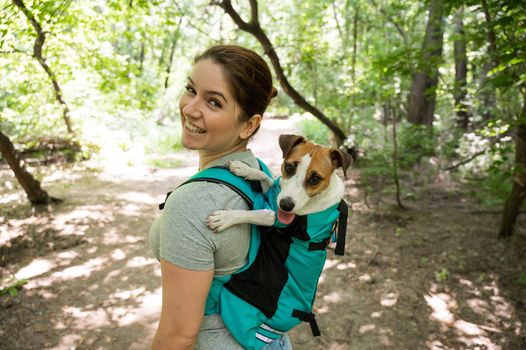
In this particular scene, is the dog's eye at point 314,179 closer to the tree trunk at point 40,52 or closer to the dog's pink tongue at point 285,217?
the dog's pink tongue at point 285,217

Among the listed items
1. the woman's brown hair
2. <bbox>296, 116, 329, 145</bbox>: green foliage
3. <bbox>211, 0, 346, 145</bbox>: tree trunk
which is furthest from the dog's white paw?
<bbox>296, 116, 329, 145</bbox>: green foliage

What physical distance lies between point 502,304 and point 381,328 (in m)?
1.69

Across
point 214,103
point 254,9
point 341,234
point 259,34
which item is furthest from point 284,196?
point 259,34

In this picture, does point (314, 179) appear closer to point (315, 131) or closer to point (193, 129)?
point (193, 129)

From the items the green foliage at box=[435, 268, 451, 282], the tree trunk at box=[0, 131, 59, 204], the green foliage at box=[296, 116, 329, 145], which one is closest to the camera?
the green foliage at box=[435, 268, 451, 282]

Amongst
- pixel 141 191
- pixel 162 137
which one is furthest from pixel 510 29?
pixel 162 137

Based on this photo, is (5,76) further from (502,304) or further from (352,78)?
(502,304)

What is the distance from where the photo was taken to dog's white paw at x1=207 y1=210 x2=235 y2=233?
121 centimetres

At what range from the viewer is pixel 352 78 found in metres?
9.76

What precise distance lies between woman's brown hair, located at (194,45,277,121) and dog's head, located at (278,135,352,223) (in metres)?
0.74

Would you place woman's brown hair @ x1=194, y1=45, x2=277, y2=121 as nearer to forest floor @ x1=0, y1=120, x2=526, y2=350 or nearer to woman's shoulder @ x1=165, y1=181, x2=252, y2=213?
woman's shoulder @ x1=165, y1=181, x2=252, y2=213

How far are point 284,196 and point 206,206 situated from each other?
2.91 feet

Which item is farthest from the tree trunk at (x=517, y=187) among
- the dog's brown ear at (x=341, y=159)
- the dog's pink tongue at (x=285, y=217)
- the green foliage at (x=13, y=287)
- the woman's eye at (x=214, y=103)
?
the green foliage at (x=13, y=287)

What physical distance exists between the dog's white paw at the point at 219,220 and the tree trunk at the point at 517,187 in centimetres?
499
